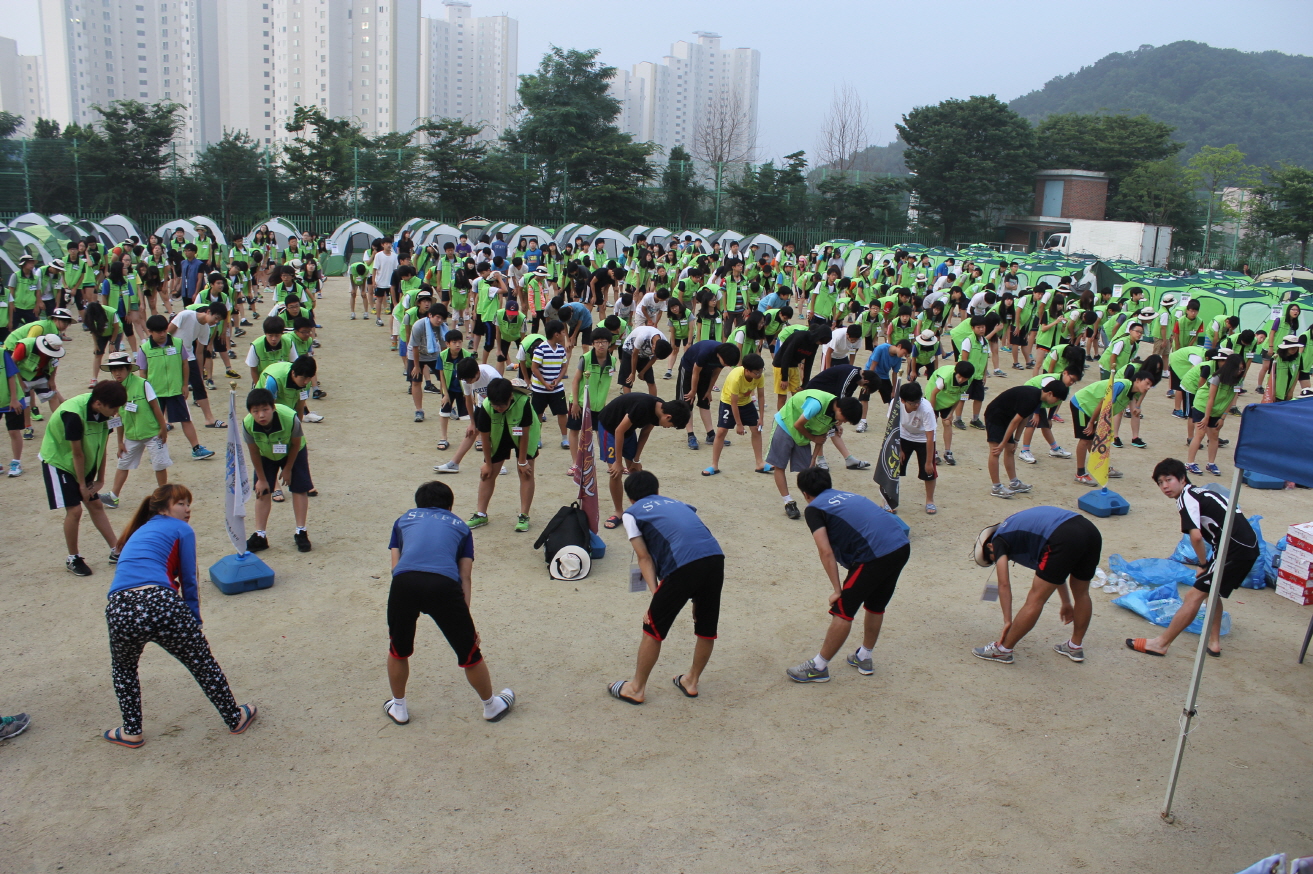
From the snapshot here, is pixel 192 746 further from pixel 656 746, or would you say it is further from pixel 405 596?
pixel 656 746

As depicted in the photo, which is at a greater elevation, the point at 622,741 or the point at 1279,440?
the point at 1279,440

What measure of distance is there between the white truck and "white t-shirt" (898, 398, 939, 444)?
36962 mm

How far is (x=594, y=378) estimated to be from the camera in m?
8.82

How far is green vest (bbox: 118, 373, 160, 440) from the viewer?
22.8 feet

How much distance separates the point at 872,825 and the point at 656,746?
113 centimetres

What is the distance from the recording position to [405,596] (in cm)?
427

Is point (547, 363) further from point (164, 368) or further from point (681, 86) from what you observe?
point (681, 86)

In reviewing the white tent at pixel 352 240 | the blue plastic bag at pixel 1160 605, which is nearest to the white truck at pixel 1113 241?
the white tent at pixel 352 240

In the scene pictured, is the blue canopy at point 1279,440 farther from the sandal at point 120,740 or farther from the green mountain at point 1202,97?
the green mountain at point 1202,97

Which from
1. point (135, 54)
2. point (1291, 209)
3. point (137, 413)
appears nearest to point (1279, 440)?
point (137, 413)

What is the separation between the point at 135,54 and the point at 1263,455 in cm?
9549

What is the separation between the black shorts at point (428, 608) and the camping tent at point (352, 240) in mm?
23421

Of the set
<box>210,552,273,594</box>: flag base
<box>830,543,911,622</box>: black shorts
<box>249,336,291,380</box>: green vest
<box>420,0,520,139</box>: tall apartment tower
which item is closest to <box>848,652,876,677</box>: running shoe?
<box>830,543,911,622</box>: black shorts

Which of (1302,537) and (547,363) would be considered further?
(547,363)
